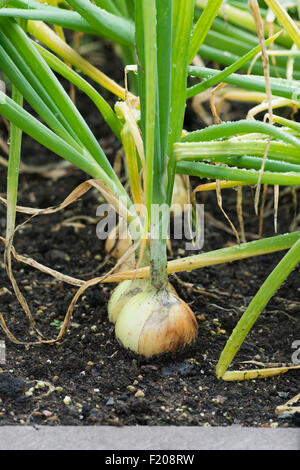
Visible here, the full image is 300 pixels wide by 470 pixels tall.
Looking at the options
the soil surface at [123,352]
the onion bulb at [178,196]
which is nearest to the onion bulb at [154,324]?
the soil surface at [123,352]

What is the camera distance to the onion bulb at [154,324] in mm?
1159

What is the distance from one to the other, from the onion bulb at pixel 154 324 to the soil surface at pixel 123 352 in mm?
26

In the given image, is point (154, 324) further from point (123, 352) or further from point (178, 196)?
point (178, 196)

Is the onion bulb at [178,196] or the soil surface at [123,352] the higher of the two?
the onion bulb at [178,196]

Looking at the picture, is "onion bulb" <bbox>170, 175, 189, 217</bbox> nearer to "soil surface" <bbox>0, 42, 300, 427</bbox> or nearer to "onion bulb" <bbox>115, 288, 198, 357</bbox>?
"soil surface" <bbox>0, 42, 300, 427</bbox>

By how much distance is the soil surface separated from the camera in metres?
1.07

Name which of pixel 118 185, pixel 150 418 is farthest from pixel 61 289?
pixel 150 418

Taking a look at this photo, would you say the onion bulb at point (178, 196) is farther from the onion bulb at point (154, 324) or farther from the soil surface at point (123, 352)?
the onion bulb at point (154, 324)

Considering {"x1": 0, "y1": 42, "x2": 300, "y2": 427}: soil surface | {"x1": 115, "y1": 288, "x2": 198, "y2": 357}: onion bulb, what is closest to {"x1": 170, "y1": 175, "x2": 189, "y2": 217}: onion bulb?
{"x1": 0, "y1": 42, "x2": 300, "y2": 427}: soil surface

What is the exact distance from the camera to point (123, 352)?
3.99 ft

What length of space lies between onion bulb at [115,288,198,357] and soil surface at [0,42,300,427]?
0.03m

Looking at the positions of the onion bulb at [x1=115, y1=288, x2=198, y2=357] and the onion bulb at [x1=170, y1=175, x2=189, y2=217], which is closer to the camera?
the onion bulb at [x1=115, y1=288, x2=198, y2=357]

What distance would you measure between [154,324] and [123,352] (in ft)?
0.32

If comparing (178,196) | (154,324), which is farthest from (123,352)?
(178,196)
